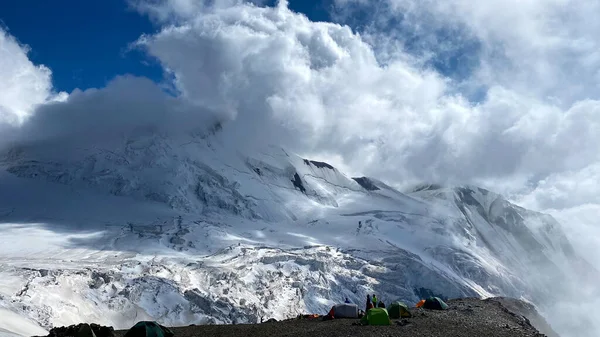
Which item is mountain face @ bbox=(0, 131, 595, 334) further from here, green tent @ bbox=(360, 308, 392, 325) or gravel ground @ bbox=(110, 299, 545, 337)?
green tent @ bbox=(360, 308, 392, 325)

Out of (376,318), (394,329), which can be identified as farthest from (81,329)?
(376,318)

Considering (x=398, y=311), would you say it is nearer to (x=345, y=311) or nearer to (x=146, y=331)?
(x=345, y=311)

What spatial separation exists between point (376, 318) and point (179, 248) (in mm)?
91779

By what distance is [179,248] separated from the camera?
12862 cm

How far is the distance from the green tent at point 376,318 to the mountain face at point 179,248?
104 ft

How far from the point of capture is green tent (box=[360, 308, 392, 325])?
142 feet

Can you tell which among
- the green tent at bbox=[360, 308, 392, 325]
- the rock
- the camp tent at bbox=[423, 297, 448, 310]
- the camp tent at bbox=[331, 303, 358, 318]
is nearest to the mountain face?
the rock

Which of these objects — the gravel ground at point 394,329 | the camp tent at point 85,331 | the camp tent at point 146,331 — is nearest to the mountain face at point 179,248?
the camp tent at point 85,331

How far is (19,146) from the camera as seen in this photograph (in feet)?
620

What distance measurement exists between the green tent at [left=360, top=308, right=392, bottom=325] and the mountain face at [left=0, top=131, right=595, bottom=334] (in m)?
31.8

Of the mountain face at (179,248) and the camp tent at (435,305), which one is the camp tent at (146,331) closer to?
the mountain face at (179,248)

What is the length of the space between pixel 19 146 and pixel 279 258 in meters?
112

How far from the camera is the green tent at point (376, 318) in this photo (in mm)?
43219

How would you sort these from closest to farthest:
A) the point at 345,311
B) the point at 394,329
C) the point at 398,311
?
the point at 394,329 < the point at 398,311 < the point at 345,311
